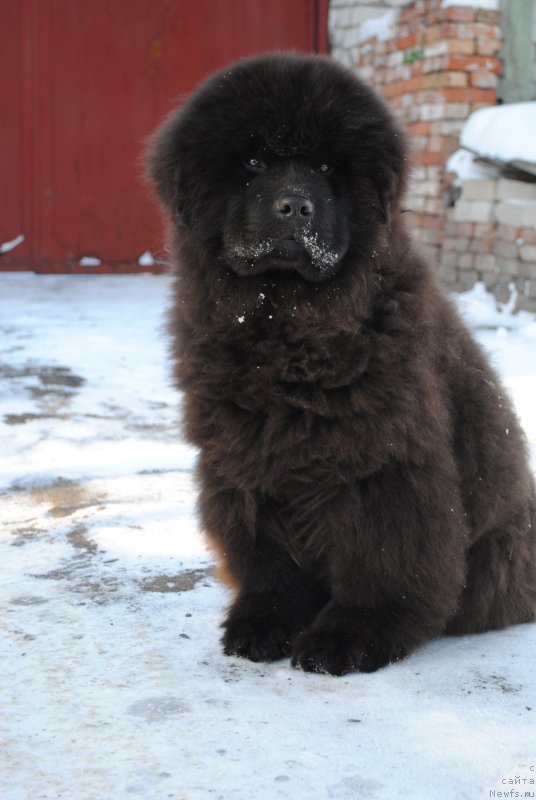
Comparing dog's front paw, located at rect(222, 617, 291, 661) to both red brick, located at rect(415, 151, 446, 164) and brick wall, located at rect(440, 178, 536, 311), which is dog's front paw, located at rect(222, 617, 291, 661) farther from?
red brick, located at rect(415, 151, 446, 164)

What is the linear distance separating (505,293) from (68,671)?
18.7 ft

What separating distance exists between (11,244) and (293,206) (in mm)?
7476

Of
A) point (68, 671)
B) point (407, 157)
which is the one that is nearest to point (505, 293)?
point (407, 157)

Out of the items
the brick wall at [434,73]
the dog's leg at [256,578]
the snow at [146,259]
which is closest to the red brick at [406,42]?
the brick wall at [434,73]

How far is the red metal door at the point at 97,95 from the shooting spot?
9023 millimetres

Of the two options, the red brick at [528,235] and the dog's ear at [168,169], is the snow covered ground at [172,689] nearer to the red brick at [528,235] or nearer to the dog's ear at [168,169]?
the dog's ear at [168,169]

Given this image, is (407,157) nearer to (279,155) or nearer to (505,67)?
(279,155)

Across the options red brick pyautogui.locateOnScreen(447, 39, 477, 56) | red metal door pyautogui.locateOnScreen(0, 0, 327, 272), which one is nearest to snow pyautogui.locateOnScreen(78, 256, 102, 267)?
red metal door pyautogui.locateOnScreen(0, 0, 327, 272)

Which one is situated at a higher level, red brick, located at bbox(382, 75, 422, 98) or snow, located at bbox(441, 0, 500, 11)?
snow, located at bbox(441, 0, 500, 11)

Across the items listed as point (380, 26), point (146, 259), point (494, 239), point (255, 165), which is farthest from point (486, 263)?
point (255, 165)

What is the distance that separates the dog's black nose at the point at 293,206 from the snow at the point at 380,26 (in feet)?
21.9

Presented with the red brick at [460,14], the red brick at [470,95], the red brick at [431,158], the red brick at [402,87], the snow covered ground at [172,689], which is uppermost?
the red brick at [460,14]

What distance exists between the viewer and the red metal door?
9.02 metres

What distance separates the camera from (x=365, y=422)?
Result: 2281 millimetres
